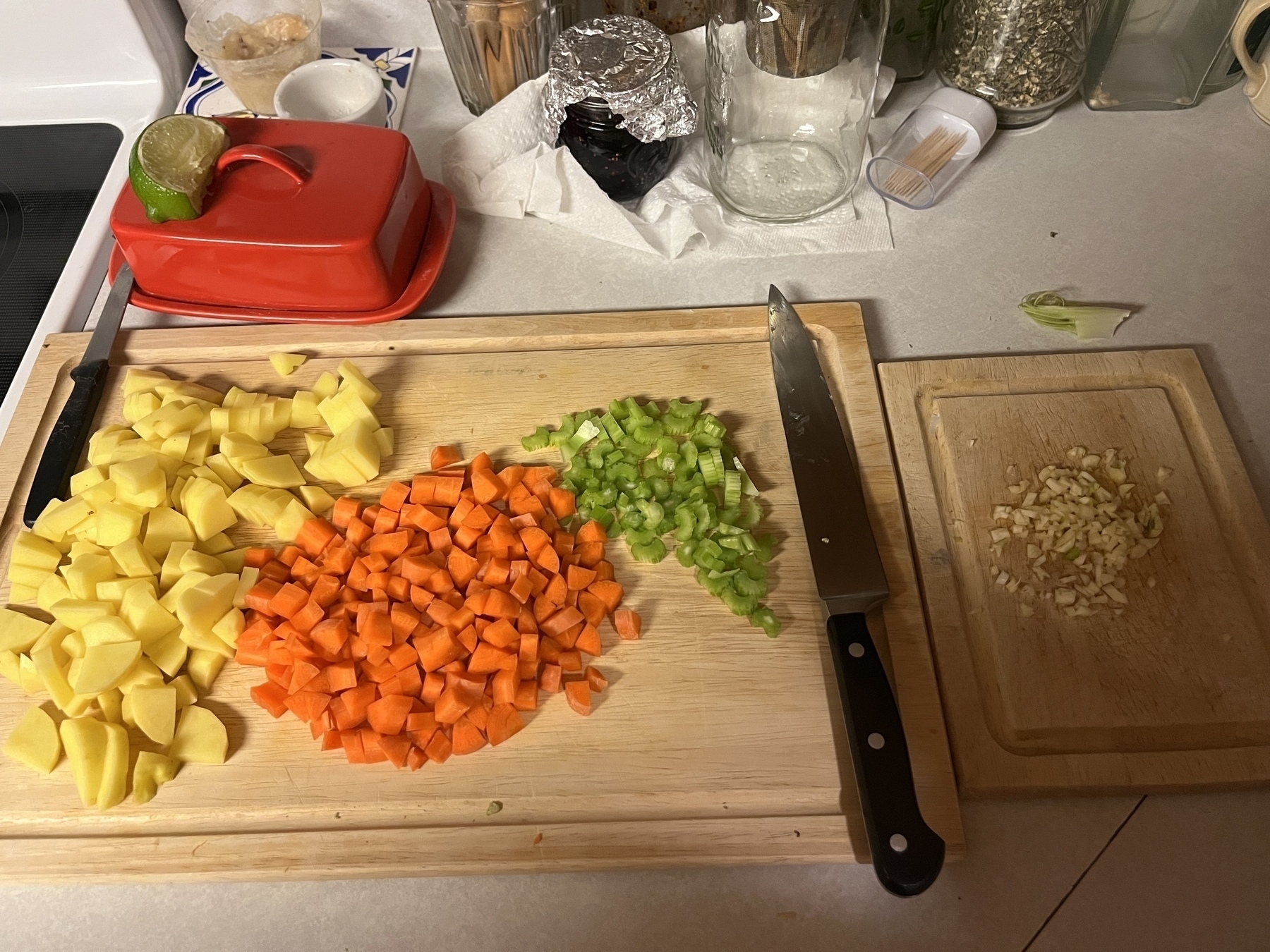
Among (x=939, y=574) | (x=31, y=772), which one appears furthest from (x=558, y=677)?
(x=31, y=772)

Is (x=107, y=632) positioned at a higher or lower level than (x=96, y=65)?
lower

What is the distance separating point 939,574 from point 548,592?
494 millimetres

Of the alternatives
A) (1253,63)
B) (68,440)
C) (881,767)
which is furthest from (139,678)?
(1253,63)

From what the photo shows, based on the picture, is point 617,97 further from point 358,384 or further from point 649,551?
point 649,551

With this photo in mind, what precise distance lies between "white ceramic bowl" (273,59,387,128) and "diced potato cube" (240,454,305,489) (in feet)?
2.04

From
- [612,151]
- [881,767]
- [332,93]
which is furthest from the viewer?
[332,93]

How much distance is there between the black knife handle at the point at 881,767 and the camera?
2.76 feet

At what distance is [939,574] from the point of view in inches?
42.5

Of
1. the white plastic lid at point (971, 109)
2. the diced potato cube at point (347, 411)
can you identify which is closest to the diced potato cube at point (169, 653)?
the diced potato cube at point (347, 411)

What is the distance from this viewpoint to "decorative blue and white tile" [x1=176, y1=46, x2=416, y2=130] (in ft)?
5.30

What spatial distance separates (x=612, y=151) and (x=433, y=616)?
801mm

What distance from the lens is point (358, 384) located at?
1.21m

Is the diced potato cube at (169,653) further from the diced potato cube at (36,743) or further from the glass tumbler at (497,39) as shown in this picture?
the glass tumbler at (497,39)

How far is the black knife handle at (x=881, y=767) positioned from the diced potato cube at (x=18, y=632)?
3.21ft
